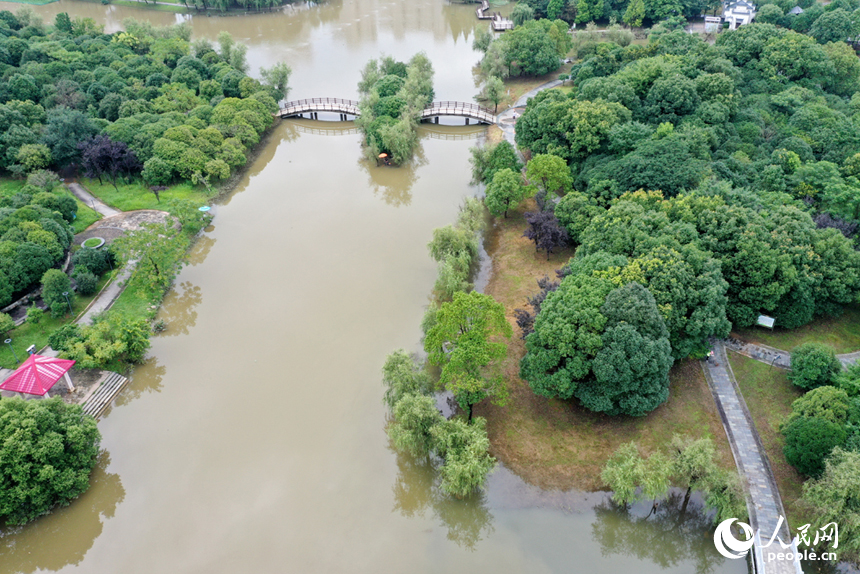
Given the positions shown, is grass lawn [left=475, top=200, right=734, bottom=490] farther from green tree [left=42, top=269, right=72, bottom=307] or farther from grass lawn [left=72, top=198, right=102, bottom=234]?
grass lawn [left=72, top=198, right=102, bottom=234]

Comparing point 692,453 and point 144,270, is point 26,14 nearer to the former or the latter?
point 144,270

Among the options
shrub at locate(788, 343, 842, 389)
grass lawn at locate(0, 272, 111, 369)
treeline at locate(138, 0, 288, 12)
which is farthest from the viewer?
treeline at locate(138, 0, 288, 12)

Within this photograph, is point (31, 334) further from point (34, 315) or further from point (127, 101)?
point (127, 101)

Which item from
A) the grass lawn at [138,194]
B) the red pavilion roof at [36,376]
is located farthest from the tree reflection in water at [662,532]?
the grass lawn at [138,194]

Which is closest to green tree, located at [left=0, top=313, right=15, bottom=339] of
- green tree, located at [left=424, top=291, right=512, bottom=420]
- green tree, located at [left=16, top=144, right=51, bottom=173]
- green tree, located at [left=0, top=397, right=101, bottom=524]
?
green tree, located at [left=0, top=397, right=101, bottom=524]

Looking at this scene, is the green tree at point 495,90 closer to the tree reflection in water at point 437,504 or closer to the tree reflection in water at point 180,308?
the tree reflection in water at point 180,308

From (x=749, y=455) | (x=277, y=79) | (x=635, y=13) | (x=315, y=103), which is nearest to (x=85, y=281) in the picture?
(x=315, y=103)
